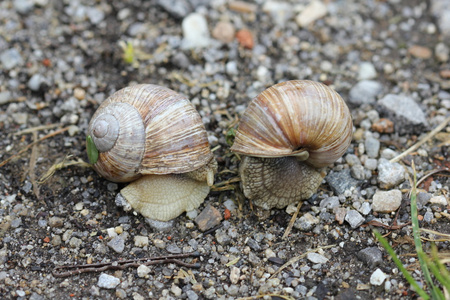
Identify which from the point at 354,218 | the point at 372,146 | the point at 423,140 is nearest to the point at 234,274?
the point at 354,218

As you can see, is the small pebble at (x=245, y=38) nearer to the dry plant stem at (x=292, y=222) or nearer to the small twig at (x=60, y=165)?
the dry plant stem at (x=292, y=222)

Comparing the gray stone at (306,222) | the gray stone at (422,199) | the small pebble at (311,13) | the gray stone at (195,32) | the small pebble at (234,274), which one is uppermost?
the small pebble at (311,13)

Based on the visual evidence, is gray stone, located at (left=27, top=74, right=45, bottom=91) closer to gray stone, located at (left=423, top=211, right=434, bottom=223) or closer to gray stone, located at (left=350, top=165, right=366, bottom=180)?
gray stone, located at (left=350, top=165, right=366, bottom=180)

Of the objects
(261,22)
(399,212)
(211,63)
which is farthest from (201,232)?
(261,22)

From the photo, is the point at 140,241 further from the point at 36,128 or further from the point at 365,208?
the point at 365,208

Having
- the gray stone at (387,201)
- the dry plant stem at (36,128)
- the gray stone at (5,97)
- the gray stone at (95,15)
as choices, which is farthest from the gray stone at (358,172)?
the gray stone at (5,97)

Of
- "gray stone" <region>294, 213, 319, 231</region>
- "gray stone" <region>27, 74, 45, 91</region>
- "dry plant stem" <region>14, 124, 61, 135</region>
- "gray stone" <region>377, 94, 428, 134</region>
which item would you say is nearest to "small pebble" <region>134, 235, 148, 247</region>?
"gray stone" <region>294, 213, 319, 231</region>

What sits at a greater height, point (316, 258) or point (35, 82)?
point (35, 82)
